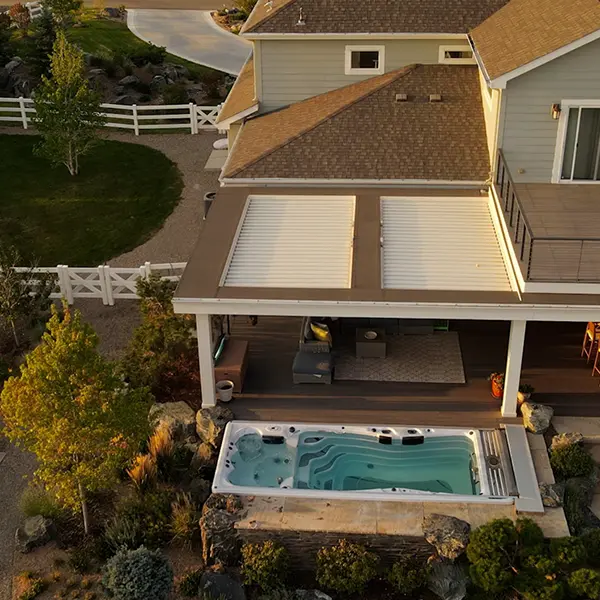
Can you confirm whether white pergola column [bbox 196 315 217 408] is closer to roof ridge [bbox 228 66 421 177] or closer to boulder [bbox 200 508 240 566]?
boulder [bbox 200 508 240 566]

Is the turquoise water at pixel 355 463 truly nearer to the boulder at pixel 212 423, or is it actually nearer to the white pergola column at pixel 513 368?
the boulder at pixel 212 423

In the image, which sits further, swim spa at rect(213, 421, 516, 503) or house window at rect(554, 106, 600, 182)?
house window at rect(554, 106, 600, 182)

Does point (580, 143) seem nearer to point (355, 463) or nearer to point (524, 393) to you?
point (524, 393)

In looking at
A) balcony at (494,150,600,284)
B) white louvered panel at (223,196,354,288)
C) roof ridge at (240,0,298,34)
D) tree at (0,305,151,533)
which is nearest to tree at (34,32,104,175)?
roof ridge at (240,0,298,34)

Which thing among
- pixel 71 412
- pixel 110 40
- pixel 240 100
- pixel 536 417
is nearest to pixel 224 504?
pixel 71 412

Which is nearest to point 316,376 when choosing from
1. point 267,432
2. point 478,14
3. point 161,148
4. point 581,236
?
point 267,432

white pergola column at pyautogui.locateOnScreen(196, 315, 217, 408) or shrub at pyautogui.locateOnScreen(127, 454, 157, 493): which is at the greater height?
white pergola column at pyautogui.locateOnScreen(196, 315, 217, 408)

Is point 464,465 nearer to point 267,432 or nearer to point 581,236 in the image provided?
point 267,432

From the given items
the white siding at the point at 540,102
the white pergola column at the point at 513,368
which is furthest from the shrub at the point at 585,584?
the white siding at the point at 540,102
